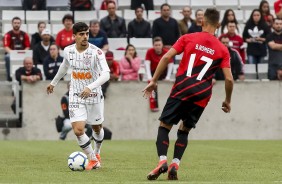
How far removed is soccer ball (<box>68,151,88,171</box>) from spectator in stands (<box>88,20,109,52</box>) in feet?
33.3

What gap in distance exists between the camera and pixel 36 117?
23406 mm

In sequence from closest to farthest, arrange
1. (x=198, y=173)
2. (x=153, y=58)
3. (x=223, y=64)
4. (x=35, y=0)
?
(x=223, y=64) → (x=198, y=173) → (x=153, y=58) → (x=35, y=0)

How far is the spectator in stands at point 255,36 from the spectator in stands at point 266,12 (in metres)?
0.72

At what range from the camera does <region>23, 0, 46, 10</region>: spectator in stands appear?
88.8 ft

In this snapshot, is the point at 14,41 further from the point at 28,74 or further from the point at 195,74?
the point at 195,74

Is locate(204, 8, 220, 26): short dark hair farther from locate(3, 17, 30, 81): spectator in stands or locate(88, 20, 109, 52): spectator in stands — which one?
locate(3, 17, 30, 81): spectator in stands

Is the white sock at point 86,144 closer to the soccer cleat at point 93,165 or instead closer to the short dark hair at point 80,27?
the soccer cleat at point 93,165

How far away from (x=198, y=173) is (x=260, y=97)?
39.2ft

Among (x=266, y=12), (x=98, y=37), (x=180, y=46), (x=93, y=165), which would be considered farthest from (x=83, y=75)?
(x=266, y=12)

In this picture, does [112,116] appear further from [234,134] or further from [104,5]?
[104,5]

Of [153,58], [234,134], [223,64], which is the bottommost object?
[234,134]

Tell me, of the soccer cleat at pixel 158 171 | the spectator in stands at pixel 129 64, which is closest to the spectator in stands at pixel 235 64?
the spectator in stands at pixel 129 64

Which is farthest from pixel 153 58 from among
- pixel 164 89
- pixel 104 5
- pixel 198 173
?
pixel 198 173

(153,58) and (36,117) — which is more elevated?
(153,58)
